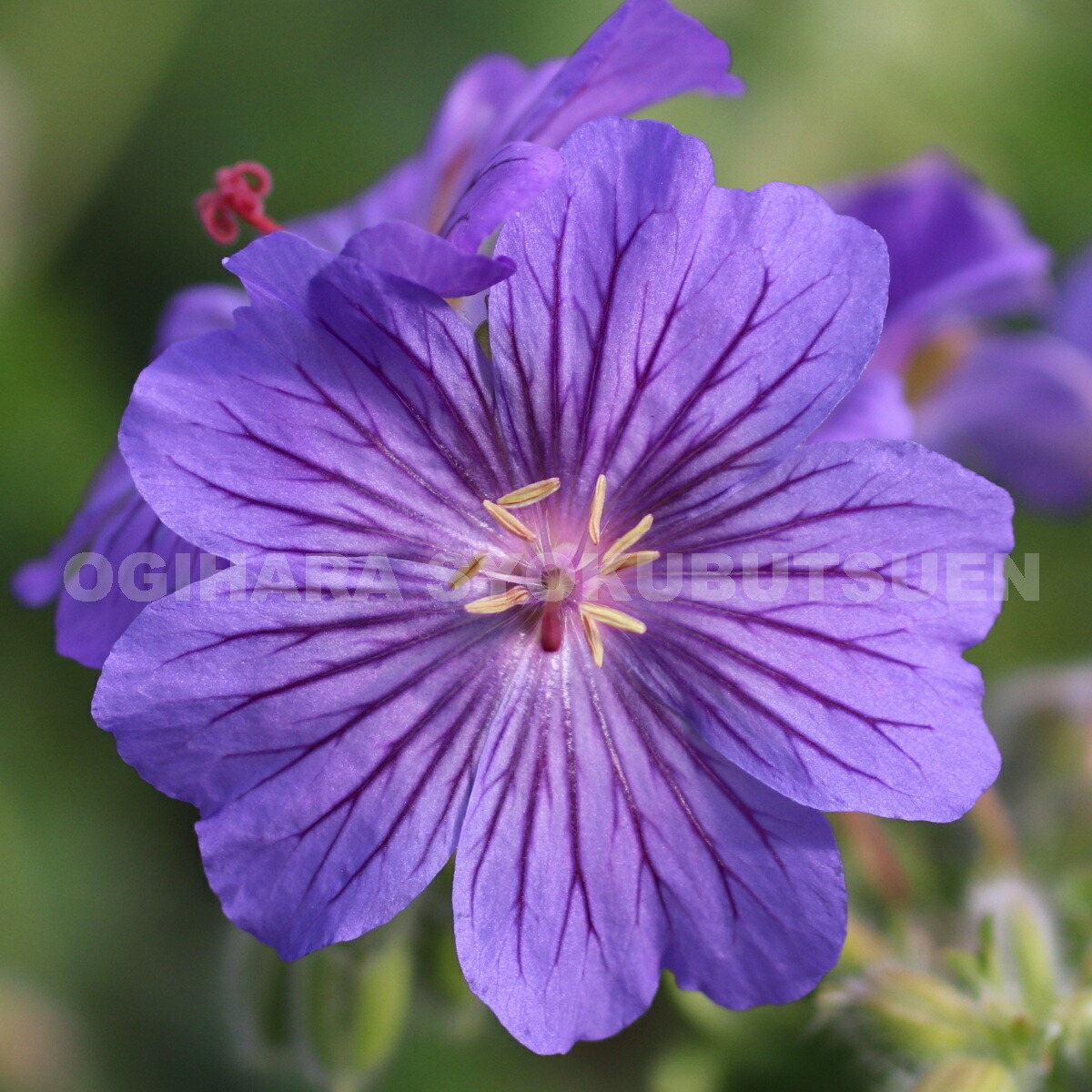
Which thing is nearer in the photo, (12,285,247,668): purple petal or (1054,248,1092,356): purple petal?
(12,285,247,668): purple petal

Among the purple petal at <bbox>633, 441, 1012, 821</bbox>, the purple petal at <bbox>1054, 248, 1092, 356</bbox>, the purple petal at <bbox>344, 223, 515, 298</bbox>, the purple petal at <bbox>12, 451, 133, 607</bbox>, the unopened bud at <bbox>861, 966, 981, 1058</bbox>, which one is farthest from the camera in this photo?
the purple petal at <bbox>1054, 248, 1092, 356</bbox>

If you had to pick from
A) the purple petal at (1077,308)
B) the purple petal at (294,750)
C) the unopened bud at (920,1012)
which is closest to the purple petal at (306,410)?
the purple petal at (294,750)

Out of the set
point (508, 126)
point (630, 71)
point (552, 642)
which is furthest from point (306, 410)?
point (630, 71)

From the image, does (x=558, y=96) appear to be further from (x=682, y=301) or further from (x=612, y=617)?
(x=612, y=617)

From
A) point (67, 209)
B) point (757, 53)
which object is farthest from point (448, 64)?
point (67, 209)

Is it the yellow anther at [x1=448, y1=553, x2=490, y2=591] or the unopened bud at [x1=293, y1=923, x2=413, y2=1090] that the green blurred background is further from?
the yellow anther at [x1=448, y1=553, x2=490, y2=591]

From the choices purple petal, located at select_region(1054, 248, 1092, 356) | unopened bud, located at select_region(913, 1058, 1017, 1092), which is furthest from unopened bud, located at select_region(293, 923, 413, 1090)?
purple petal, located at select_region(1054, 248, 1092, 356)

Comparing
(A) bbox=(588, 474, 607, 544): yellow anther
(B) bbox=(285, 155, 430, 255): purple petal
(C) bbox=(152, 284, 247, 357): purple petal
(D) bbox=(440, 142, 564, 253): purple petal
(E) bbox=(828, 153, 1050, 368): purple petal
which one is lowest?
(E) bbox=(828, 153, 1050, 368): purple petal
